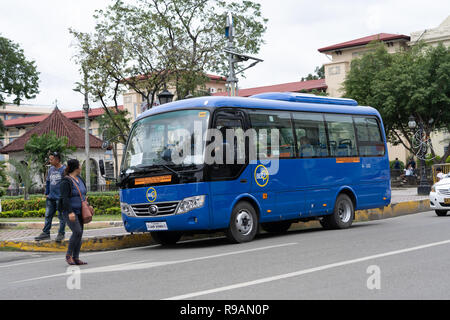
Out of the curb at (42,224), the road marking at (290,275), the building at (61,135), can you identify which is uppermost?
the building at (61,135)

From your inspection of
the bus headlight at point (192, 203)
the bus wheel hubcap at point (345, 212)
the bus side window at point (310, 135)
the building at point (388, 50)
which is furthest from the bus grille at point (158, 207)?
the building at point (388, 50)

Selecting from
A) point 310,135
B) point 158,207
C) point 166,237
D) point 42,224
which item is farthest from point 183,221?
point 42,224

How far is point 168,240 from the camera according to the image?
1353 cm

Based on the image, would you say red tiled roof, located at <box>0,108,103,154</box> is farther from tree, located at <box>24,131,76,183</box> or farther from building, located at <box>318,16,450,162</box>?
building, located at <box>318,16,450,162</box>

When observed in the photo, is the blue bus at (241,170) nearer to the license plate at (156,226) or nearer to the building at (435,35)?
the license plate at (156,226)

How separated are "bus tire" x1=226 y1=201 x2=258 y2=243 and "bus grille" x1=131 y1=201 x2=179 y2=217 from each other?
1.24 metres

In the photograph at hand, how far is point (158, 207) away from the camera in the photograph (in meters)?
12.0

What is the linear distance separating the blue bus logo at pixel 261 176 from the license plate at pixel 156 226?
220 cm

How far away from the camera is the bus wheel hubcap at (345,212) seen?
15.6 m

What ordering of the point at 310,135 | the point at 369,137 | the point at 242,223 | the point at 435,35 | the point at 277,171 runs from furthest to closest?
the point at 435,35 → the point at 369,137 → the point at 310,135 → the point at 277,171 → the point at 242,223

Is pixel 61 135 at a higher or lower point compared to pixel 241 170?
higher

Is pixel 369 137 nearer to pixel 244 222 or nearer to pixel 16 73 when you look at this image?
pixel 244 222

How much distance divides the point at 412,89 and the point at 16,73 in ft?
90.9
